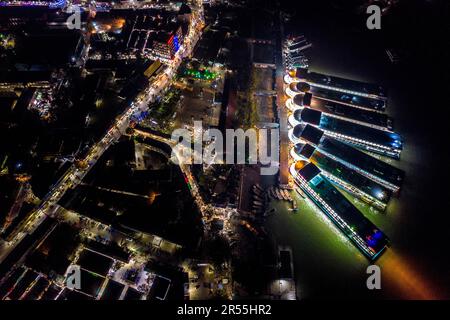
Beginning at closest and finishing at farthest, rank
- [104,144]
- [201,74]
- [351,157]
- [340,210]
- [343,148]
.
Answer: [340,210] → [351,157] → [343,148] → [104,144] → [201,74]

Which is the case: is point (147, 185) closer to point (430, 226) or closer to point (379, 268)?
point (379, 268)

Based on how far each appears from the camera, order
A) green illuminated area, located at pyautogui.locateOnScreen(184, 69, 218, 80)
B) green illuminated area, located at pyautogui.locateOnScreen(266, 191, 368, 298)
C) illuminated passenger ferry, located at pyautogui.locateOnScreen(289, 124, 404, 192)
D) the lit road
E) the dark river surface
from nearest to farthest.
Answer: green illuminated area, located at pyautogui.locateOnScreen(266, 191, 368, 298)
the dark river surface
the lit road
illuminated passenger ferry, located at pyautogui.locateOnScreen(289, 124, 404, 192)
green illuminated area, located at pyautogui.locateOnScreen(184, 69, 218, 80)

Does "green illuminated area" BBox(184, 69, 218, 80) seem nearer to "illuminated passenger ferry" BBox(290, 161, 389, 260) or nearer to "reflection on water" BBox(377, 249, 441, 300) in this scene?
"illuminated passenger ferry" BBox(290, 161, 389, 260)

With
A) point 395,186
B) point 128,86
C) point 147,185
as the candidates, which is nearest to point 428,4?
point 395,186

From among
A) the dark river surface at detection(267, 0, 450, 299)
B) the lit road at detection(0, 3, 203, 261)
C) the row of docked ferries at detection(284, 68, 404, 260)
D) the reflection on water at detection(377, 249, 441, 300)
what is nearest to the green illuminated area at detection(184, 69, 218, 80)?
the lit road at detection(0, 3, 203, 261)

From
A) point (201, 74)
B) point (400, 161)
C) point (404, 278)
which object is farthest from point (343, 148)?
point (201, 74)

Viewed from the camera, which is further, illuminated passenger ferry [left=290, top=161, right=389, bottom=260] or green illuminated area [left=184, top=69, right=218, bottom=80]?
green illuminated area [left=184, top=69, right=218, bottom=80]

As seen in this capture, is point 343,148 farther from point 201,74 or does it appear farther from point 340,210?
point 201,74
